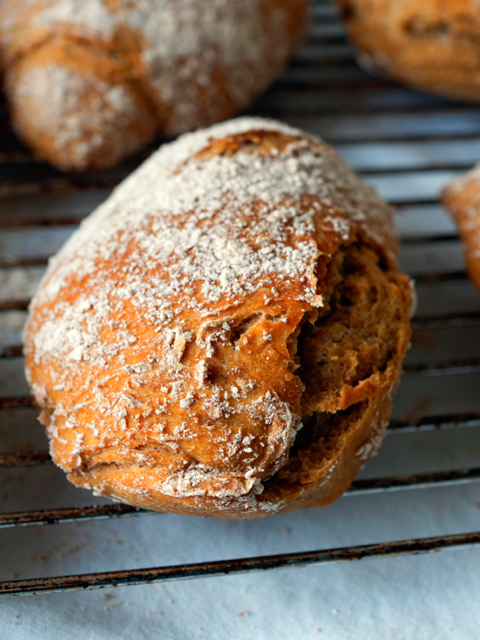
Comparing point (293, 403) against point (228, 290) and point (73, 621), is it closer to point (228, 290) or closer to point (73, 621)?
point (228, 290)

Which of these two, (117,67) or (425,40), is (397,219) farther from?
(117,67)

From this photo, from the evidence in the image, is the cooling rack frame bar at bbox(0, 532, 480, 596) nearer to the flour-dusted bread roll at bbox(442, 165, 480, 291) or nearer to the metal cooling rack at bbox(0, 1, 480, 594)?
the metal cooling rack at bbox(0, 1, 480, 594)

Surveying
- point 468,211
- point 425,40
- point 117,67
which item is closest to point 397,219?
point 468,211

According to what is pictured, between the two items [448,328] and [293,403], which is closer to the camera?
[293,403]

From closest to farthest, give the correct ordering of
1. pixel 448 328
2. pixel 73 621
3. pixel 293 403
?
pixel 293 403 → pixel 73 621 → pixel 448 328

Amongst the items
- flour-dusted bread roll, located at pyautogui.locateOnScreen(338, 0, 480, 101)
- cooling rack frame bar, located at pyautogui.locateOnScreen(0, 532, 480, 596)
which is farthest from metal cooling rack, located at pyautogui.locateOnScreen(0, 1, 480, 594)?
flour-dusted bread roll, located at pyautogui.locateOnScreen(338, 0, 480, 101)

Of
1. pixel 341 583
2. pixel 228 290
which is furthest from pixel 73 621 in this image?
pixel 228 290
